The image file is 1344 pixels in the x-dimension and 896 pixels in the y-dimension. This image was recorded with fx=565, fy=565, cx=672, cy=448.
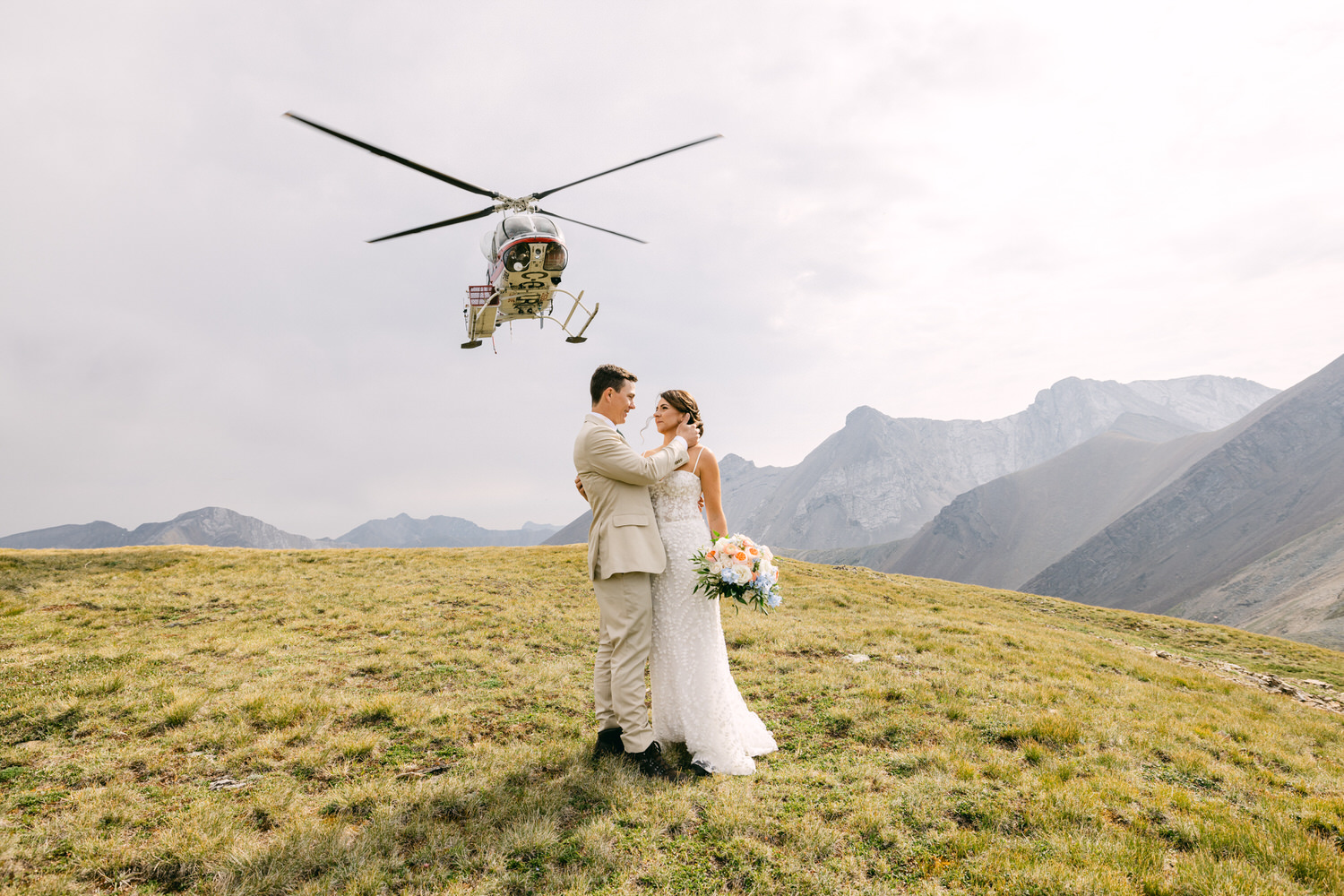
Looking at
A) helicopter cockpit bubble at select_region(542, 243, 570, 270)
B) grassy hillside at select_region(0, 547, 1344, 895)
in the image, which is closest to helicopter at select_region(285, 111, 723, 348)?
helicopter cockpit bubble at select_region(542, 243, 570, 270)

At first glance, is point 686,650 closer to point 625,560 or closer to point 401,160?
point 625,560

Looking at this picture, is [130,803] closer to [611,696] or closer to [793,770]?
[611,696]

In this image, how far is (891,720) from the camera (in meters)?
8.49

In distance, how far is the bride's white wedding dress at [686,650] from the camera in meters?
7.02

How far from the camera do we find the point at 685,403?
7309 mm

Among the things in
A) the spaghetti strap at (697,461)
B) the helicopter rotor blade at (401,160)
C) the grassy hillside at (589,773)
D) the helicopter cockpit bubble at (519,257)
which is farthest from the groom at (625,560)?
the helicopter cockpit bubble at (519,257)

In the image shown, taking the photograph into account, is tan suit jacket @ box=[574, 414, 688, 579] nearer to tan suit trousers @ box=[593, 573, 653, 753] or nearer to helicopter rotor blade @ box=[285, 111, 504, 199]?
tan suit trousers @ box=[593, 573, 653, 753]

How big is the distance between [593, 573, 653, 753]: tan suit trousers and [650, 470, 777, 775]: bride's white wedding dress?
384 mm

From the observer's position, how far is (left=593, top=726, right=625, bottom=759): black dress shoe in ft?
23.1

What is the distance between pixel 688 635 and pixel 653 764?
4.92ft

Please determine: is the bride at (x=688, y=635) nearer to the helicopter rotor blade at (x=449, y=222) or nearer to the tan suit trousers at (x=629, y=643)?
the tan suit trousers at (x=629, y=643)

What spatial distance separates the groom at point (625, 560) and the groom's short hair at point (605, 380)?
351 mm

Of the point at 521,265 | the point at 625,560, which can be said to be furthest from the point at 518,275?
the point at 625,560

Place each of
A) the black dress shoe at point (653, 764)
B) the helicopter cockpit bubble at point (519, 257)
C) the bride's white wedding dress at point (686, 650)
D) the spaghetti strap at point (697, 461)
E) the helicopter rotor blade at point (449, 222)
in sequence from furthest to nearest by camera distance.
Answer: the helicopter cockpit bubble at point (519, 257)
the helicopter rotor blade at point (449, 222)
the spaghetti strap at point (697, 461)
the bride's white wedding dress at point (686, 650)
the black dress shoe at point (653, 764)
